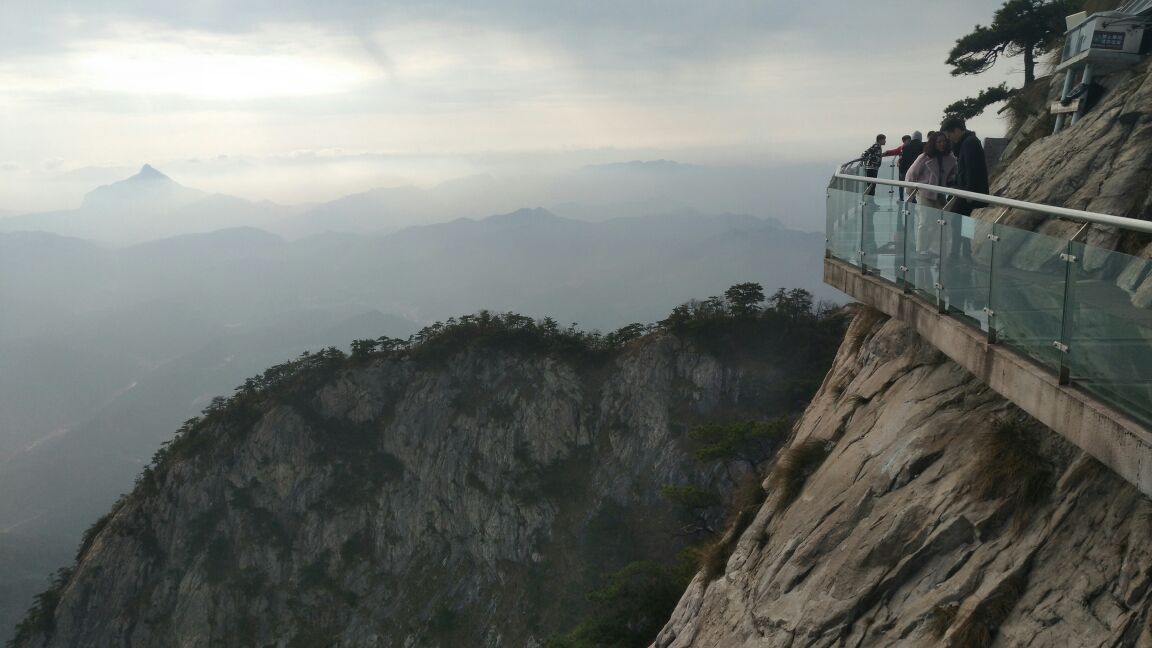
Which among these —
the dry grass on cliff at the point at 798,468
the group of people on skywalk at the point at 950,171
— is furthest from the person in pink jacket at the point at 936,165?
the dry grass on cliff at the point at 798,468

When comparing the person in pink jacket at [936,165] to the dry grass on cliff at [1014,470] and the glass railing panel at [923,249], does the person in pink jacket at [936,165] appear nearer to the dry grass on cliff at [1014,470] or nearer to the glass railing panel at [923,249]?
the glass railing panel at [923,249]

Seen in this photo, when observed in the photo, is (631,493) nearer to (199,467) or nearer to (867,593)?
(199,467)

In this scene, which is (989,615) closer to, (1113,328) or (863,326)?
(1113,328)

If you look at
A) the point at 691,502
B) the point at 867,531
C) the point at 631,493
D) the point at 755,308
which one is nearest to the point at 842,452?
the point at 867,531

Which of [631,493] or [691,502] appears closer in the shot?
[691,502]

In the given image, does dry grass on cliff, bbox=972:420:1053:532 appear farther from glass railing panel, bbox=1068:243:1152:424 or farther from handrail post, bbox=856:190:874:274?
handrail post, bbox=856:190:874:274
